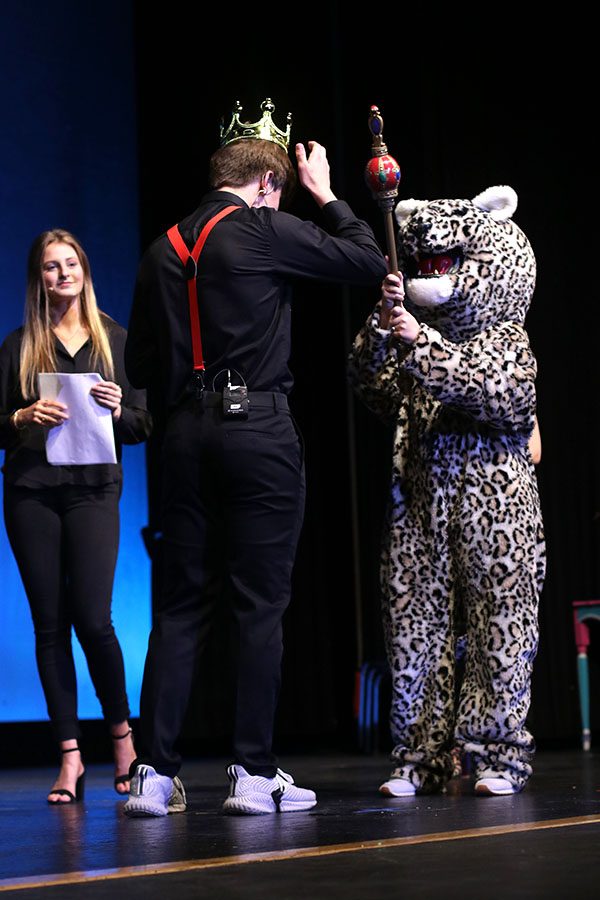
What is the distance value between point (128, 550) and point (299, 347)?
1172mm

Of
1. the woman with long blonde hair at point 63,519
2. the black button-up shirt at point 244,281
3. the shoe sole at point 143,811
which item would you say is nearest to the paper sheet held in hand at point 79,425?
the woman with long blonde hair at point 63,519

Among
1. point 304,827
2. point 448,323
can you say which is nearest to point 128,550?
point 448,323

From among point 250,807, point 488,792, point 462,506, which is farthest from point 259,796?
point 462,506

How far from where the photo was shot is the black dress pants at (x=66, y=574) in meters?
3.62

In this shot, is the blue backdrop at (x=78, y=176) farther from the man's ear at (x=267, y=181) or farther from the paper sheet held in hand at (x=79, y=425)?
the man's ear at (x=267, y=181)

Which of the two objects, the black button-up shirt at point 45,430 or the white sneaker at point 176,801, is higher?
the black button-up shirt at point 45,430

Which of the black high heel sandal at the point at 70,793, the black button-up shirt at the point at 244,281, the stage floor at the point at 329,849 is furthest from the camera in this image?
the black high heel sandal at the point at 70,793

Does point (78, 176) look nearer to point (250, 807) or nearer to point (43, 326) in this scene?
point (43, 326)

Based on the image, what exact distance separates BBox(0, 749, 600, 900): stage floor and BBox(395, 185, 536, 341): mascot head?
1.14 meters

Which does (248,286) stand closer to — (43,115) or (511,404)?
(511,404)

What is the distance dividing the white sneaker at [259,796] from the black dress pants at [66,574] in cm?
90

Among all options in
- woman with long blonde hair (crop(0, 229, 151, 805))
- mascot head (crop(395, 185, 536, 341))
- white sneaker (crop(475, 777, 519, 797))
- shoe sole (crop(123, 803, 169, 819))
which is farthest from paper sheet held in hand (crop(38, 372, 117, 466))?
white sneaker (crop(475, 777, 519, 797))

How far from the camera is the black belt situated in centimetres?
289

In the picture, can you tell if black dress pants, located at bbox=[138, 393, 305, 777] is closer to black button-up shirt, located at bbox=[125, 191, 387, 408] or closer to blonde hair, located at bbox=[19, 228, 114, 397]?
black button-up shirt, located at bbox=[125, 191, 387, 408]
